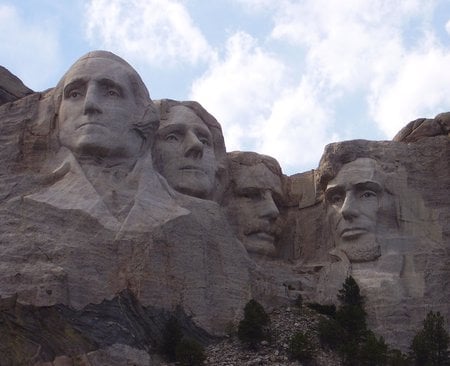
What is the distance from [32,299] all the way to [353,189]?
660cm

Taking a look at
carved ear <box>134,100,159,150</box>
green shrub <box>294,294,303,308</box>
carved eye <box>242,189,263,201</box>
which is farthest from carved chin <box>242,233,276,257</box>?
carved ear <box>134,100,159,150</box>

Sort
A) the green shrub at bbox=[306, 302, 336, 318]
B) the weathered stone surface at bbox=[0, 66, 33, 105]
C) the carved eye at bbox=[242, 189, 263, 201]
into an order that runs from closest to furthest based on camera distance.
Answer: the green shrub at bbox=[306, 302, 336, 318] → the weathered stone surface at bbox=[0, 66, 33, 105] → the carved eye at bbox=[242, 189, 263, 201]

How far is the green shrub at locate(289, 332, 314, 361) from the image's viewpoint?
823 inches

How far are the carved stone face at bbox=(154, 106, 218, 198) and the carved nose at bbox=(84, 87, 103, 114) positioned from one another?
1.64 meters

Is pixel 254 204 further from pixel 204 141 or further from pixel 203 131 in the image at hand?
pixel 203 131

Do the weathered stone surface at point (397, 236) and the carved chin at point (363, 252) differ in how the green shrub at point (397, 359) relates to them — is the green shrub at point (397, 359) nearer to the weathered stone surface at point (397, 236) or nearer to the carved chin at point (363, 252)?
the weathered stone surface at point (397, 236)

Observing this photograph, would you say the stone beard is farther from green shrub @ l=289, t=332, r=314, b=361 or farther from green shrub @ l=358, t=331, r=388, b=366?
green shrub @ l=358, t=331, r=388, b=366

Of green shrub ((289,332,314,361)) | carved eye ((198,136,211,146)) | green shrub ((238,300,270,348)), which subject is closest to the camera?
green shrub ((289,332,314,361))

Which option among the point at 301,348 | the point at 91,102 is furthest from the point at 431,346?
the point at 91,102

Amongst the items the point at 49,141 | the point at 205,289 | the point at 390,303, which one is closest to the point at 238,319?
the point at 205,289

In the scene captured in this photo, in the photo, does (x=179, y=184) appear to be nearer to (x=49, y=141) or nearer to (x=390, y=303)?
(x=49, y=141)

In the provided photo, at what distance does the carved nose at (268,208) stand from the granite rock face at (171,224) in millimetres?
29

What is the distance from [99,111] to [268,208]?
3.88m

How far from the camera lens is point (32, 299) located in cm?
2006
